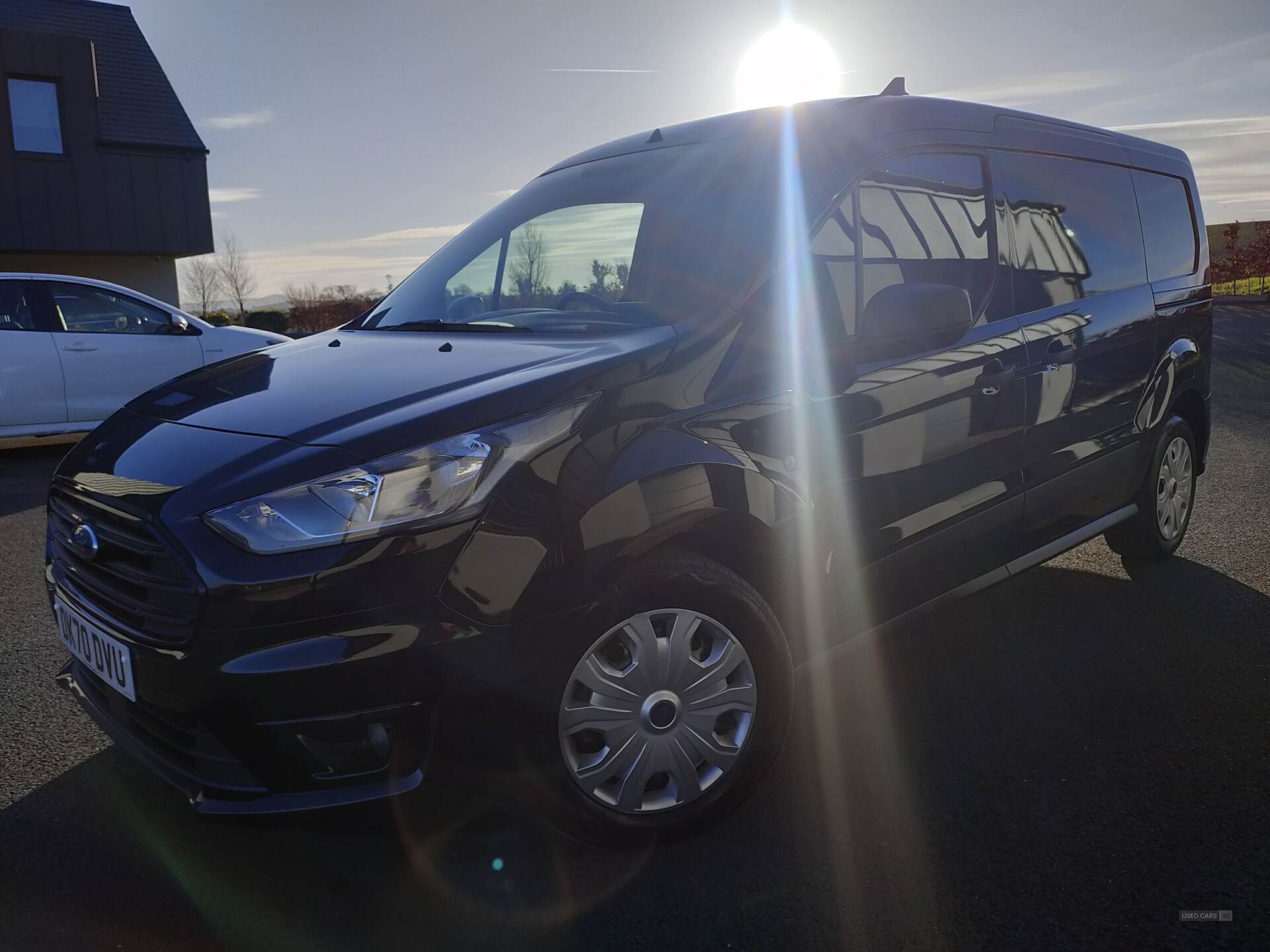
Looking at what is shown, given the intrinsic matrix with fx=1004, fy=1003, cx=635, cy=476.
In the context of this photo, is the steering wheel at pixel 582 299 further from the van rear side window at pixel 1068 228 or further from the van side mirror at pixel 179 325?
the van side mirror at pixel 179 325

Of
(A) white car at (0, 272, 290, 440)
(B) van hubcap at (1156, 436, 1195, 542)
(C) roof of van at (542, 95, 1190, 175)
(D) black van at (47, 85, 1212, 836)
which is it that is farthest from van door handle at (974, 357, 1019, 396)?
(A) white car at (0, 272, 290, 440)

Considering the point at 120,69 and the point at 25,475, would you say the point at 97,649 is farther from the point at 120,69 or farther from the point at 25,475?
the point at 120,69

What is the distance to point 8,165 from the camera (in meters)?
20.9

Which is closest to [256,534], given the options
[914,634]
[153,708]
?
[153,708]

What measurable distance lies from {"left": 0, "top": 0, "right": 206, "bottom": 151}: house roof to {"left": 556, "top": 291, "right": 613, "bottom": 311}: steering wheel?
903 inches

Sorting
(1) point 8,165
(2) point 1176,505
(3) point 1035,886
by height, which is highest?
(1) point 8,165

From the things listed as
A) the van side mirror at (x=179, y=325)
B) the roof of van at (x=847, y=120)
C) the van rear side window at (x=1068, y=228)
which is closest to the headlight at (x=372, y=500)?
the roof of van at (x=847, y=120)

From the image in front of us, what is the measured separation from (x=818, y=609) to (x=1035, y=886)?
0.85m

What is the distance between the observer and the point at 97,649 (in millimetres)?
2393

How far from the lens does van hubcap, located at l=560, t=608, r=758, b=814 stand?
2354 millimetres

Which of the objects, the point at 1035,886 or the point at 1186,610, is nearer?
the point at 1035,886

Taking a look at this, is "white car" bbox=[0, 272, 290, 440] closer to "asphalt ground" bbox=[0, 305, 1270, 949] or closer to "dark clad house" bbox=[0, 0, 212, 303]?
"asphalt ground" bbox=[0, 305, 1270, 949]

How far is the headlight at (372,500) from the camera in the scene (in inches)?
81.0

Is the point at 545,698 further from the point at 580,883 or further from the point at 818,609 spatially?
the point at 818,609
